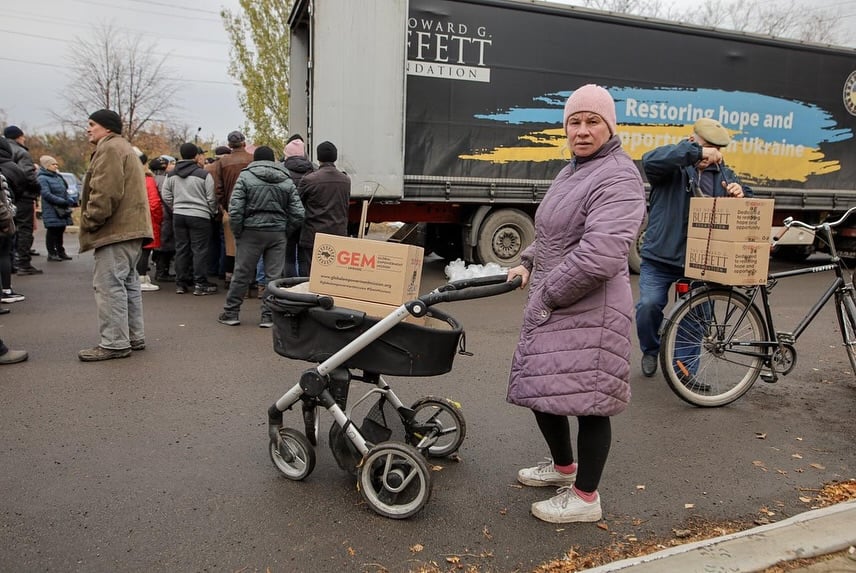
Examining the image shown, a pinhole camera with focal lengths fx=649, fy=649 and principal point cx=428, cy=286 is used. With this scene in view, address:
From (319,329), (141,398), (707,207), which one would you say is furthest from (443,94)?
(319,329)

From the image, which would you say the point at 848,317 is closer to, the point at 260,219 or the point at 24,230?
the point at 260,219

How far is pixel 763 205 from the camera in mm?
4102

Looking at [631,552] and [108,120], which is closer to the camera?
[631,552]

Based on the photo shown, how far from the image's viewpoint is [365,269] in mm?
3070

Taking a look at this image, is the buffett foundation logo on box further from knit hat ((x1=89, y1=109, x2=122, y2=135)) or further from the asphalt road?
knit hat ((x1=89, y1=109, x2=122, y2=135))

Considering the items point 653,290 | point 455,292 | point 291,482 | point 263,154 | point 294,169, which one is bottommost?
point 291,482

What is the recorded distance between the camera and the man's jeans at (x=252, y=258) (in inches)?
259

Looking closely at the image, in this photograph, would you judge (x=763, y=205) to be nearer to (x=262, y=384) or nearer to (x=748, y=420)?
(x=748, y=420)

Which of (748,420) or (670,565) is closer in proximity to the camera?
(670,565)

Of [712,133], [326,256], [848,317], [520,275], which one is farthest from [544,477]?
[848,317]

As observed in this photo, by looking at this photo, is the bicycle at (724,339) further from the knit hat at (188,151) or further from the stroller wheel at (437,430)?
the knit hat at (188,151)

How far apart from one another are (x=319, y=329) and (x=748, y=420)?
3.06 meters

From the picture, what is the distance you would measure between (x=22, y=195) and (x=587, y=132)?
8.43 m

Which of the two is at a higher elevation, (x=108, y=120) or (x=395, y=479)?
(x=108, y=120)
